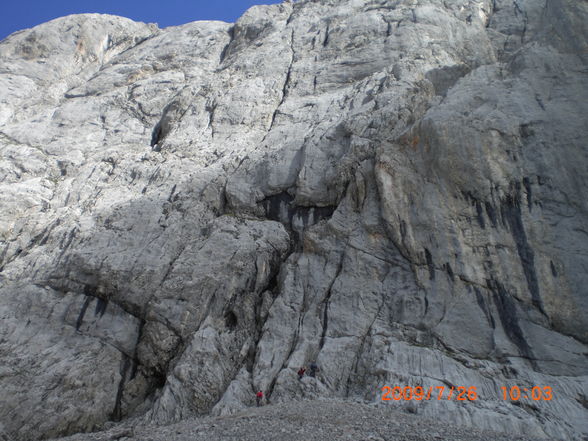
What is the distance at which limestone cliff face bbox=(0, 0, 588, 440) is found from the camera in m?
19.7

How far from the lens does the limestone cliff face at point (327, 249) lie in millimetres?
19719

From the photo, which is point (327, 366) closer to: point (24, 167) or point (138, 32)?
point (24, 167)

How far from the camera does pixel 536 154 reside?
23359 mm

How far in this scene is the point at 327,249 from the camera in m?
25.1
